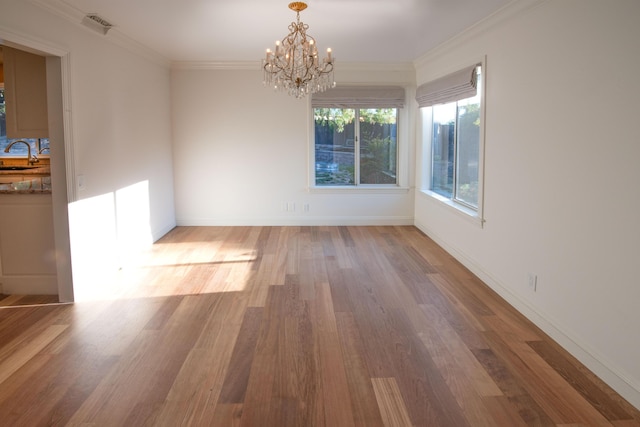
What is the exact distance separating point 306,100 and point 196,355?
198 inches

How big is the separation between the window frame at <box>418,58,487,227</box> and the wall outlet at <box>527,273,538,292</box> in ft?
3.52

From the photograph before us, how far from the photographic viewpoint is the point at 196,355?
3.22m

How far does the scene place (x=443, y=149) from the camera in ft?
21.7

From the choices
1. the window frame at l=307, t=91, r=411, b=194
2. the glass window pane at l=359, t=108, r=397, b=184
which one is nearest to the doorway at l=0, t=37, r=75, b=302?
the window frame at l=307, t=91, r=411, b=194

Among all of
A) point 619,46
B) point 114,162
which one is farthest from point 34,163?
point 619,46

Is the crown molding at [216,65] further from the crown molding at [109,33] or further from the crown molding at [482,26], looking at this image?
the crown molding at [482,26]

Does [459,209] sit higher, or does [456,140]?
[456,140]

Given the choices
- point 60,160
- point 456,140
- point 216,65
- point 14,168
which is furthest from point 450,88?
point 14,168

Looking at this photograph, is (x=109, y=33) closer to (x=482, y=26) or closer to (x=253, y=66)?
(x=253, y=66)

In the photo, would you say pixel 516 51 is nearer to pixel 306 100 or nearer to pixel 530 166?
pixel 530 166

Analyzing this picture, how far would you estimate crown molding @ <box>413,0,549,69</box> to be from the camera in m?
3.86

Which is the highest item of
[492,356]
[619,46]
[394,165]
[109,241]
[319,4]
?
[319,4]

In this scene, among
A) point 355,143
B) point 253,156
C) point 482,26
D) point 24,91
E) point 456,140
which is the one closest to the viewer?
point 24,91

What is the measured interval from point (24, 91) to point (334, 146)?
4409 mm
